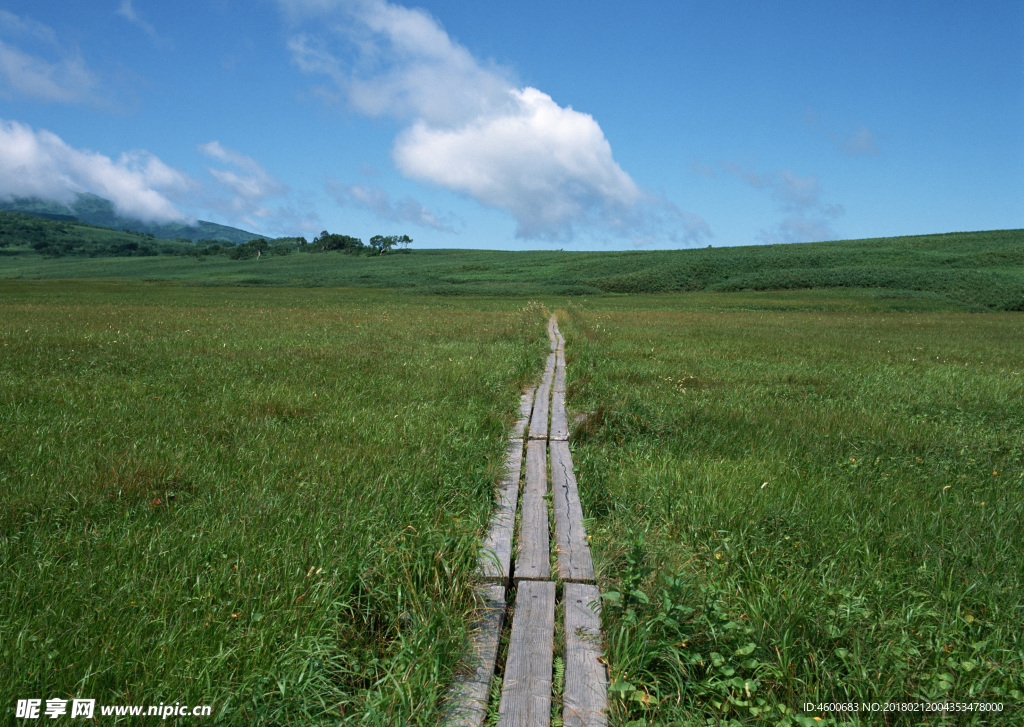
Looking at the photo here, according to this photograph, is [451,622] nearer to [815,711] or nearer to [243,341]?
[815,711]

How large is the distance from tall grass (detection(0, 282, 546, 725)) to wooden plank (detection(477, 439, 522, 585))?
0.12m

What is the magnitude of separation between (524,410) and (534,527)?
4107 mm

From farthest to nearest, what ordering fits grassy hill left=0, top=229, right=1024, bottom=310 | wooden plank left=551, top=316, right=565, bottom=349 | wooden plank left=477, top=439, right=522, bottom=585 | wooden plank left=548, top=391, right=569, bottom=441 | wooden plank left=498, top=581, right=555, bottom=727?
Answer: 1. grassy hill left=0, top=229, right=1024, bottom=310
2. wooden plank left=551, top=316, right=565, bottom=349
3. wooden plank left=548, top=391, right=569, bottom=441
4. wooden plank left=477, top=439, right=522, bottom=585
5. wooden plank left=498, top=581, right=555, bottom=727

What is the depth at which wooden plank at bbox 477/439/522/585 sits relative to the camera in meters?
3.40

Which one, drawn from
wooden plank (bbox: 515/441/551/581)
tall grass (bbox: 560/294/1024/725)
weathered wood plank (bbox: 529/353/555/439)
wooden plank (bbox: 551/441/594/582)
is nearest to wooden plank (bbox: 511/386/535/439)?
weathered wood plank (bbox: 529/353/555/439)

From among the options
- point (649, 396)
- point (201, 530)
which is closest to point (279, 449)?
point (201, 530)

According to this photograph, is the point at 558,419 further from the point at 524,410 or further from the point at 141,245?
the point at 141,245

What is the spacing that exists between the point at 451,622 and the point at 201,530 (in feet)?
6.16

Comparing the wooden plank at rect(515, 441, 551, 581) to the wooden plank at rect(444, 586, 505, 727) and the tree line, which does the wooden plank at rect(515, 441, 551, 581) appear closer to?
the wooden plank at rect(444, 586, 505, 727)

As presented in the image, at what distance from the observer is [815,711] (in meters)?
2.40

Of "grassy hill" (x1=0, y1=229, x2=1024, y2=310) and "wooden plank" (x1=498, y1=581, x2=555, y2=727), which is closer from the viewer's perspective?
"wooden plank" (x1=498, y1=581, x2=555, y2=727)

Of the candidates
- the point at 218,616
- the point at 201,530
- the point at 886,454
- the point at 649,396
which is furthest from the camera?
the point at 649,396

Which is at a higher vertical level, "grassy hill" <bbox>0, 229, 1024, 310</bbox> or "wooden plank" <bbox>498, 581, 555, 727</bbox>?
"grassy hill" <bbox>0, 229, 1024, 310</bbox>

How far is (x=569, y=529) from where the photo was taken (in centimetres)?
405
